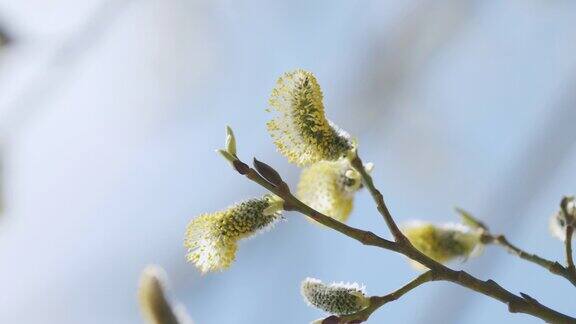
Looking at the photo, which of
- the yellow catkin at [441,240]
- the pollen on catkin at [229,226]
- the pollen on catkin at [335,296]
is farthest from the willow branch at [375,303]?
the yellow catkin at [441,240]

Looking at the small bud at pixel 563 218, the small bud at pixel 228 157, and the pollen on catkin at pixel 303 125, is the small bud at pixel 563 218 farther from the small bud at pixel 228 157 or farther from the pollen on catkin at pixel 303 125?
the small bud at pixel 228 157

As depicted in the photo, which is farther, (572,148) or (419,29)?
(419,29)

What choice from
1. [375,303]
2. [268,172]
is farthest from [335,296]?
[268,172]

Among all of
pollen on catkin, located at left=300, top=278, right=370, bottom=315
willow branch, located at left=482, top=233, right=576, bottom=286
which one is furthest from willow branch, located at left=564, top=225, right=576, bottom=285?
pollen on catkin, located at left=300, top=278, right=370, bottom=315

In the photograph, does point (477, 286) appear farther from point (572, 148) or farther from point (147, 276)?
point (572, 148)

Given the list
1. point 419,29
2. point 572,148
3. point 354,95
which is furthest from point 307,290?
point 419,29

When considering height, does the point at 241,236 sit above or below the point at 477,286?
above

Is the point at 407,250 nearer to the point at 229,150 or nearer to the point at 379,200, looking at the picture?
the point at 379,200
